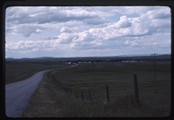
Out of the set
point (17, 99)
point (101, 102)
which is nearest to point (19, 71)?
point (17, 99)

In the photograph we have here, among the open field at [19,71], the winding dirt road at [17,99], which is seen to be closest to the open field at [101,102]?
the winding dirt road at [17,99]

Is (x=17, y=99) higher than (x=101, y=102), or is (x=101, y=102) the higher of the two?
(x=101, y=102)

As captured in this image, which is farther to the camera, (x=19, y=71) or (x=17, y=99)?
(x=19, y=71)

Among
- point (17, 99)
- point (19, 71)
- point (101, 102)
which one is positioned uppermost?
point (101, 102)

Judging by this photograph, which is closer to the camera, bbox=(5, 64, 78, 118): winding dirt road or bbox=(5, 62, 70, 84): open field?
bbox=(5, 64, 78, 118): winding dirt road

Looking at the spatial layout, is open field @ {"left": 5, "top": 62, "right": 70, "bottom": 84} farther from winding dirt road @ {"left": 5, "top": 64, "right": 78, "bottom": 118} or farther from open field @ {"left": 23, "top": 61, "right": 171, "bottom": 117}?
open field @ {"left": 23, "top": 61, "right": 171, "bottom": 117}

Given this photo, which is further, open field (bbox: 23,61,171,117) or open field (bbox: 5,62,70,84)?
open field (bbox: 5,62,70,84)

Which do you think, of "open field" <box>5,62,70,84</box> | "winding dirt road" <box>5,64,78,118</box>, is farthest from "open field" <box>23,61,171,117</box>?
"open field" <box>5,62,70,84</box>

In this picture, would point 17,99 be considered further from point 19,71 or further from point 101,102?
point 19,71

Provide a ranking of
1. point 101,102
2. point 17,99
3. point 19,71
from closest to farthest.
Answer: point 101,102, point 17,99, point 19,71

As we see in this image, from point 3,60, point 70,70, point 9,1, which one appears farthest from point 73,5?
point 70,70

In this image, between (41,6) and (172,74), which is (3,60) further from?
(172,74)

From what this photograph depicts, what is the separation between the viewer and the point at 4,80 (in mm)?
2863

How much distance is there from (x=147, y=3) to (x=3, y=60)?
3.82 feet
